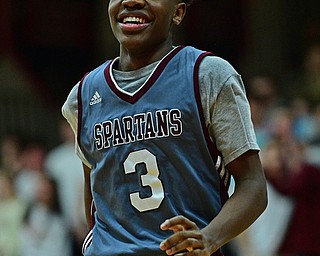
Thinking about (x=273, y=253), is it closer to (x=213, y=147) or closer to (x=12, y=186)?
(x=12, y=186)

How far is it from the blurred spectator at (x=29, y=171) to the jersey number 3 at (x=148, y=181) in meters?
6.07

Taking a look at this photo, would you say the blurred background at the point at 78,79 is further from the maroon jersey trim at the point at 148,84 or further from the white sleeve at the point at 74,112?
the maroon jersey trim at the point at 148,84

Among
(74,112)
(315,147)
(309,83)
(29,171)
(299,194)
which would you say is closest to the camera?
(74,112)

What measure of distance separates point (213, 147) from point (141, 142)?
26cm

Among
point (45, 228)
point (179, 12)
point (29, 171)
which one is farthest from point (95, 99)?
point (29, 171)

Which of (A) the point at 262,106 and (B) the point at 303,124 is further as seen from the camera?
(A) the point at 262,106

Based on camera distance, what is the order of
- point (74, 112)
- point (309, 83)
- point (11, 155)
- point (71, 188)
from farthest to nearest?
point (309, 83) → point (11, 155) → point (71, 188) → point (74, 112)

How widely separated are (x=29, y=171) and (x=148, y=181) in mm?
6599

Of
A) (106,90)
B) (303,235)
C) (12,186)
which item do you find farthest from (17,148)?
(106,90)

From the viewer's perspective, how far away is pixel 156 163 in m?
3.73

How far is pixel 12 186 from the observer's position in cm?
990

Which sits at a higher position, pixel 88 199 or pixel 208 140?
pixel 208 140

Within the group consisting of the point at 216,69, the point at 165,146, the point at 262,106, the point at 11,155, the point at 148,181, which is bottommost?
the point at 11,155

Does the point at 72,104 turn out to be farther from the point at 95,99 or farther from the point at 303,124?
the point at 303,124
